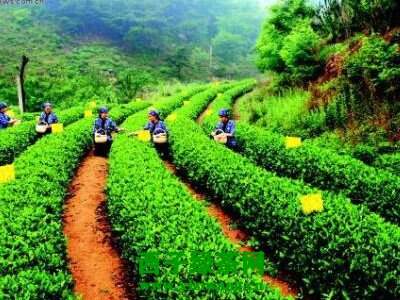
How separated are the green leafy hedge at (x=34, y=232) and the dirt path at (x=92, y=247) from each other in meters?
0.54

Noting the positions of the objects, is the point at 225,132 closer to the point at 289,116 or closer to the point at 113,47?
the point at 289,116

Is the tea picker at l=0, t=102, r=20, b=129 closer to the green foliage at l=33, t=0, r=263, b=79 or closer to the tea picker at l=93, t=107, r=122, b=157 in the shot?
Result: the tea picker at l=93, t=107, r=122, b=157

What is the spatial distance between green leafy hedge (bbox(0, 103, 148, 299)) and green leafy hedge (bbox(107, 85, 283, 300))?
1.03 m

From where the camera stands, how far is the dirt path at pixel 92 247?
691 centimetres

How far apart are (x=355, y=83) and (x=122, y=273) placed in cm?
1115

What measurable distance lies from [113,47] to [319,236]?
6955cm

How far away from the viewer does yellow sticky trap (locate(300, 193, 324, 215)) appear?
7.19 metres

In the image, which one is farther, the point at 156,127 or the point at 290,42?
the point at 290,42

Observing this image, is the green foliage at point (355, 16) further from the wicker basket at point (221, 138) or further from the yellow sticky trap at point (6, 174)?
the yellow sticky trap at point (6, 174)

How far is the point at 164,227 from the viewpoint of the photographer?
6695 millimetres

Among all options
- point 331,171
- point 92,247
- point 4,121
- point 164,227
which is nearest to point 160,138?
point 331,171

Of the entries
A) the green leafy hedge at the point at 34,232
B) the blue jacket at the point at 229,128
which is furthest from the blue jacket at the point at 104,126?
the blue jacket at the point at 229,128

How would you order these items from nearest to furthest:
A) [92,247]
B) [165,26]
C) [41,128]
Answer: [92,247]
[41,128]
[165,26]

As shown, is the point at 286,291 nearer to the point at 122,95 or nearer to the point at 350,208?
the point at 350,208
